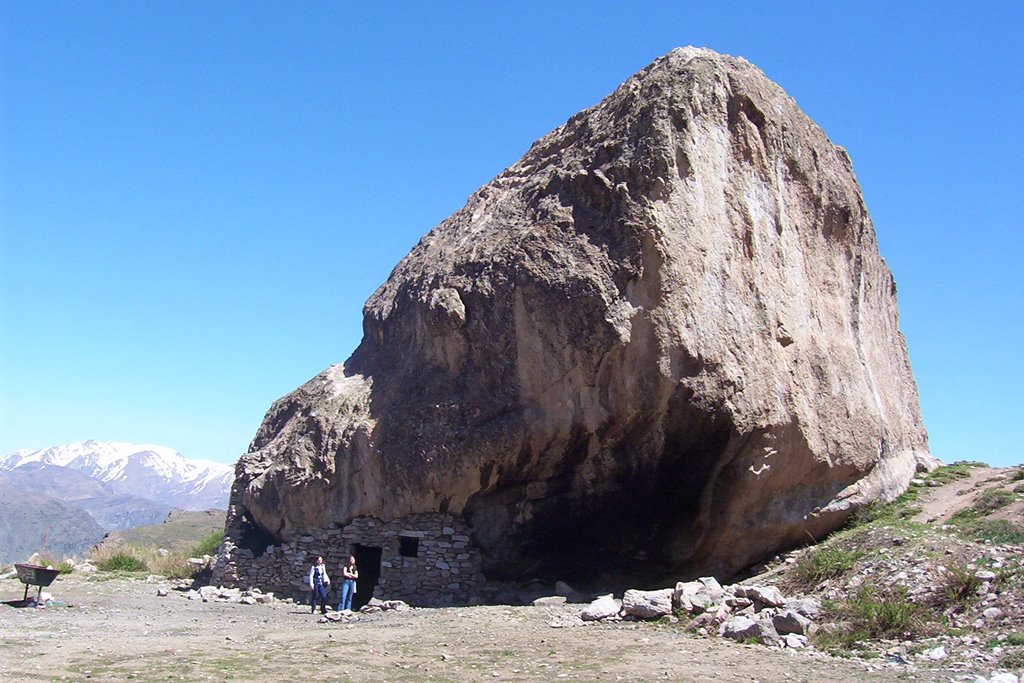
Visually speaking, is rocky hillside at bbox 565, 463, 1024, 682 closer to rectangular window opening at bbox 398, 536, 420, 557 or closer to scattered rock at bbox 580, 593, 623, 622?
scattered rock at bbox 580, 593, 623, 622

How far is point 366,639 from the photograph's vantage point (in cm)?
1105

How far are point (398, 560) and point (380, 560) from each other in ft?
3.20

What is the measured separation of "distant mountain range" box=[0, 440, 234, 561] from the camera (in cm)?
8862

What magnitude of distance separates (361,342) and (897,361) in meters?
11.2

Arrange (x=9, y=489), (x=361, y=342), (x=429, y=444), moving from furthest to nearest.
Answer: (x=9, y=489) < (x=361, y=342) < (x=429, y=444)

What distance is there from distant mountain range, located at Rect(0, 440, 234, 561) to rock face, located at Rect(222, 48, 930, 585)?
6986cm

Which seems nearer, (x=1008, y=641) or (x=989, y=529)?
(x=1008, y=641)

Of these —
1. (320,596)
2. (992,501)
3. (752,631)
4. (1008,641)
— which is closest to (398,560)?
(320,596)

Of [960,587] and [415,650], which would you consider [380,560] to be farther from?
[960,587]

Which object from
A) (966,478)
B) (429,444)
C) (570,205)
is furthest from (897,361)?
(429,444)

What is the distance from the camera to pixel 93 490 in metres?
142

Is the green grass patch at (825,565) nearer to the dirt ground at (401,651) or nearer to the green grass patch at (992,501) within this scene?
the green grass patch at (992,501)

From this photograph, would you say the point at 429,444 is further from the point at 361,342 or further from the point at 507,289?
the point at 361,342

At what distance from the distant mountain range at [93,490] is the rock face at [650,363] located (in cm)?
6986
